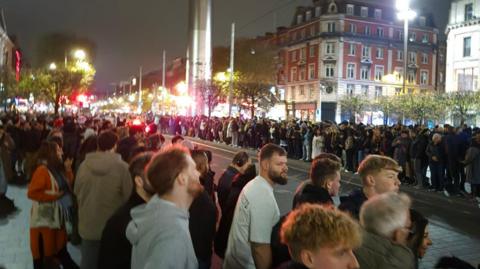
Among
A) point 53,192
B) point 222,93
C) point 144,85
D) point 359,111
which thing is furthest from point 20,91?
point 144,85

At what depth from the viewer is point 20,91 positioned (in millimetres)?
58125

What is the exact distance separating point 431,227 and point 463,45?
143 feet

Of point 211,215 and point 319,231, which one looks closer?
point 319,231

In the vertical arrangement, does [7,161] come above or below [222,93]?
below

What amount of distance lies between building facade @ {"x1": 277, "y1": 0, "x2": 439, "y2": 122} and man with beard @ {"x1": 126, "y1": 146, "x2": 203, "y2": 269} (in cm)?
6624

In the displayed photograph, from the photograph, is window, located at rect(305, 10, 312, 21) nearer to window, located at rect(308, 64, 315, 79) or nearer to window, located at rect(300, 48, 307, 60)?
window, located at rect(300, 48, 307, 60)

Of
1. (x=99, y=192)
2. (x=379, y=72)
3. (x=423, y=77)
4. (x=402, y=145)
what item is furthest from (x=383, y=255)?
(x=423, y=77)

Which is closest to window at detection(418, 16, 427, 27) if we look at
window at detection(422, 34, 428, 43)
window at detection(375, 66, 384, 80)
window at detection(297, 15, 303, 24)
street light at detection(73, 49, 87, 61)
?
window at detection(422, 34, 428, 43)

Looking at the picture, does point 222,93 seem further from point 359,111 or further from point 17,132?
point 17,132

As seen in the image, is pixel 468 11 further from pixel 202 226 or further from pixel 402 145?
pixel 202 226

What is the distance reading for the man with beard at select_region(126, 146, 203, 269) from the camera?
2.51m

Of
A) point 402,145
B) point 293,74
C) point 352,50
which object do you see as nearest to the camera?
point 402,145

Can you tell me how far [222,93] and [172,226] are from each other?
50.7 meters

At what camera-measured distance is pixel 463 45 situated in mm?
48406
